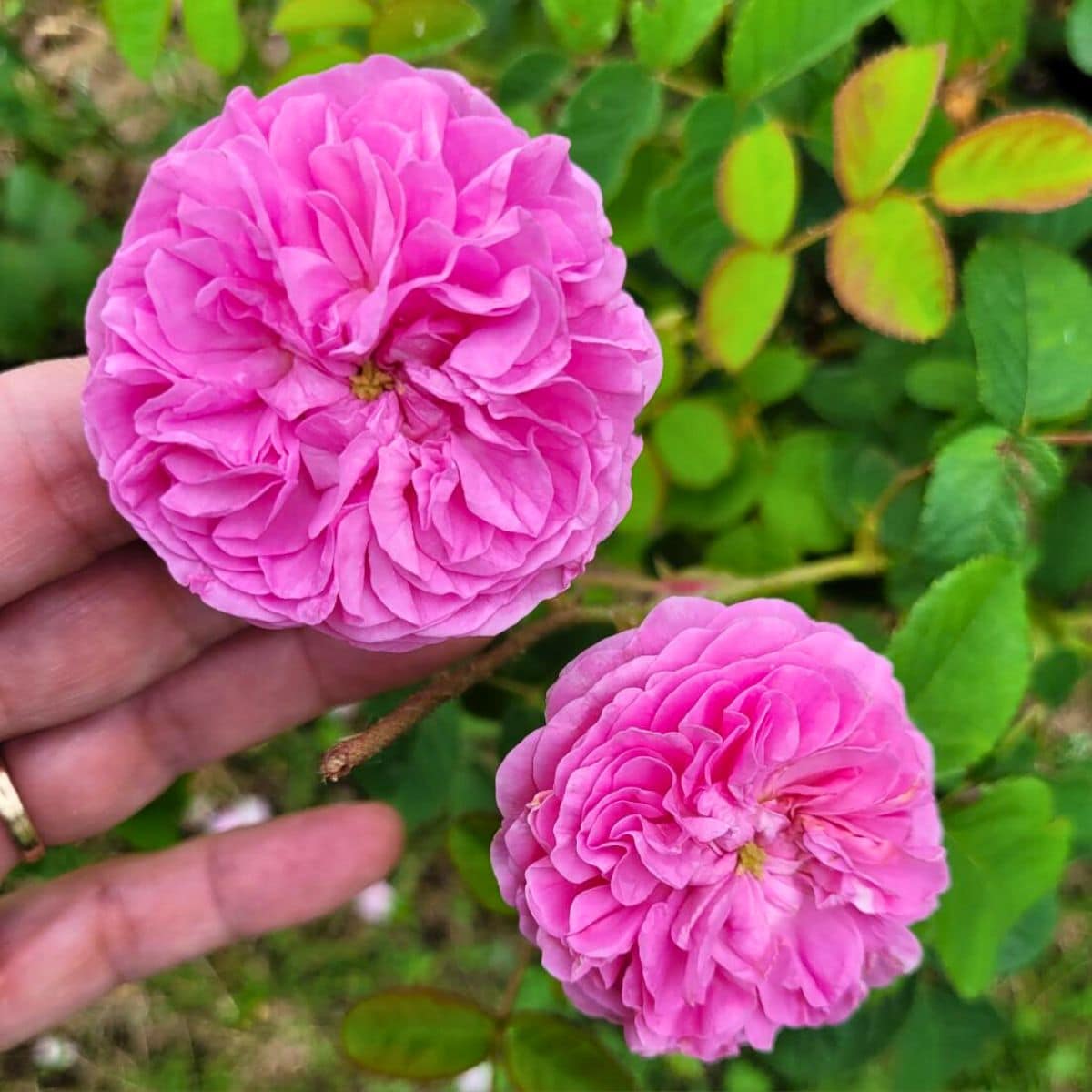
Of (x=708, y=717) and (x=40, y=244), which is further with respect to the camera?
(x=40, y=244)

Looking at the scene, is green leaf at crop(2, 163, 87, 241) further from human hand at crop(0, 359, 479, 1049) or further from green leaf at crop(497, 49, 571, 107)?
green leaf at crop(497, 49, 571, 107)

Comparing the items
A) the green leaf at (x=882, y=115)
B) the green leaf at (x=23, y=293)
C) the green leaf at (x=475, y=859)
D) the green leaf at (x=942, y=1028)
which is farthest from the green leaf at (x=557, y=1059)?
the green leaf at (x=23, y=293)

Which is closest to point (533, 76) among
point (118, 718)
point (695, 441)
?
point (695, 441)

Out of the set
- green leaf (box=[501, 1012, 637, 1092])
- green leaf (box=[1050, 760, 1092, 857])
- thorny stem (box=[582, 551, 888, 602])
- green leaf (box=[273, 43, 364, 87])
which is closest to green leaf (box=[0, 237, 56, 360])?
green leaf (box=[273, 43, 364, 87])

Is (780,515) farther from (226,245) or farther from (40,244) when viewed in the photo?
(40,244)

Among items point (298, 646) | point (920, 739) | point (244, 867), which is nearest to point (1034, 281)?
point (920, 739)

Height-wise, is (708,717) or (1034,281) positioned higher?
(1034,281)
